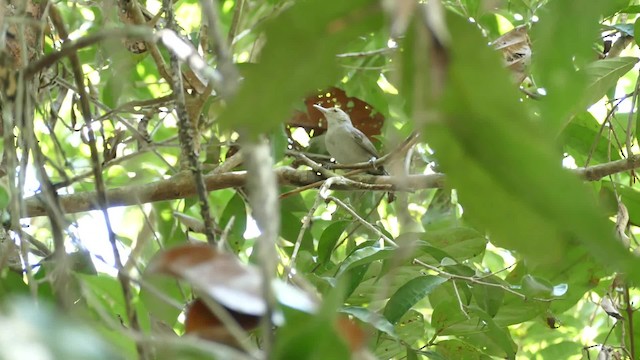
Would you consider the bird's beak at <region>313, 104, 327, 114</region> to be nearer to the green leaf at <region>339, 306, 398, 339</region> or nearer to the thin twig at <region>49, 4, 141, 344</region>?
the green leaf at <region>339, 306, 398, 339</region>

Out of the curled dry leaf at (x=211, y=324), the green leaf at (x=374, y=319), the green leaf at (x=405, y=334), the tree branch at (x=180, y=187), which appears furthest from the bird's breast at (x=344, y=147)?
the curled dry leaf at (x=211, y=324)

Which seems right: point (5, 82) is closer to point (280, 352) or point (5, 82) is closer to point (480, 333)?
point (280, 352)

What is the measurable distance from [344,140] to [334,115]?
553 mm

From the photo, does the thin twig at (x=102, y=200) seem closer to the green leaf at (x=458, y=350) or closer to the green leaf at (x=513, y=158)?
the green leaf at (x=513, y=158)

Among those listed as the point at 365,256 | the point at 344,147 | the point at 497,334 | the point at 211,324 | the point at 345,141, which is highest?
the point at 211,324

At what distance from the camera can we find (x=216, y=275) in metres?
0.60

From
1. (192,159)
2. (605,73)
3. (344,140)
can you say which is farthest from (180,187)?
(344,140)

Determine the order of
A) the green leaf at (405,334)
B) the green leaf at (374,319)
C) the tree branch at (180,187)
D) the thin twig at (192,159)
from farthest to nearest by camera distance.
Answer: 1. the tree branch at (180,187)
2. the green leaf at (405,334)
3. the green leaf at (374,319)
4. the thin twig at (192,159)

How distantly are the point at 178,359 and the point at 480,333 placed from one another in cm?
132

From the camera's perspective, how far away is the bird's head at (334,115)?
2855mm

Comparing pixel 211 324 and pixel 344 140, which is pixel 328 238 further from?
pixel 344 140

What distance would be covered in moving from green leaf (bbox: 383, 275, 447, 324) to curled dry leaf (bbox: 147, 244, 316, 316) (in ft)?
3.29

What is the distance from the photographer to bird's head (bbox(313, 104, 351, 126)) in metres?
2.85

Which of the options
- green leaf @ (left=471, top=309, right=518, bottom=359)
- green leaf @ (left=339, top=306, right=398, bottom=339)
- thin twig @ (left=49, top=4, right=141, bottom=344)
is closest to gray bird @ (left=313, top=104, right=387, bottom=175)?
green leaf @ (left=471, top=309, right=518, bottom=359)
